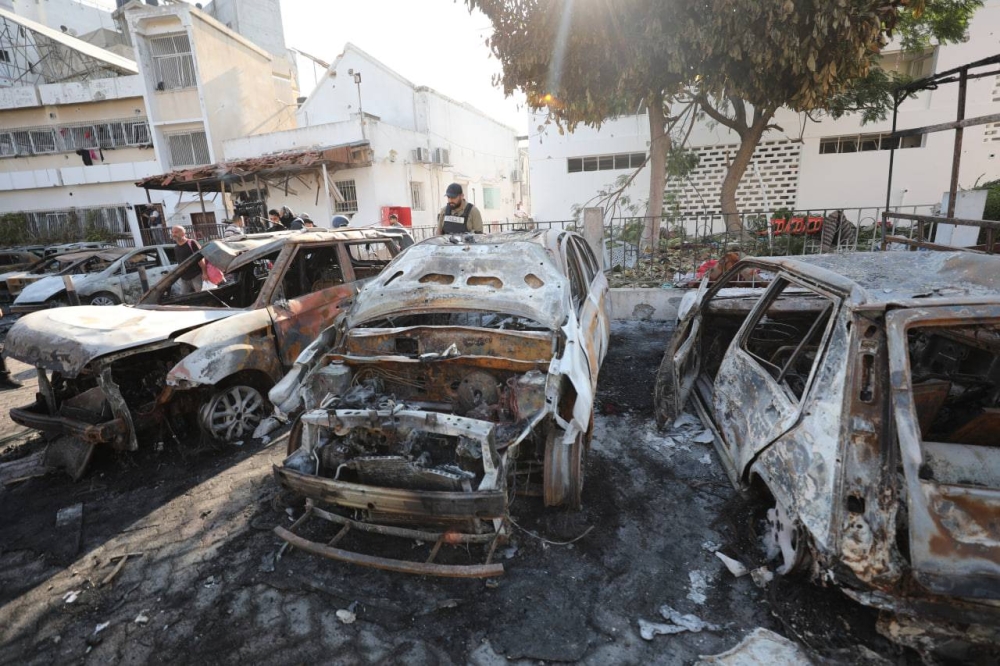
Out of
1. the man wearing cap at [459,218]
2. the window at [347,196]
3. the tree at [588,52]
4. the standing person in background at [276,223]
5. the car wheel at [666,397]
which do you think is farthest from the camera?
the window at [347,196]

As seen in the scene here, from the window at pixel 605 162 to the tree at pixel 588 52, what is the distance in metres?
5.81

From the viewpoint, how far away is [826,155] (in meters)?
13.8

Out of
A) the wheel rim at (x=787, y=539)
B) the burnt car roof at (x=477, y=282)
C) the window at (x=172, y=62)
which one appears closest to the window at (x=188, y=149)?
the window at (x=172, y=62)

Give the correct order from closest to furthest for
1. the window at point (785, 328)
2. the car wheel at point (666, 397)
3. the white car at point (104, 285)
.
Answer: the window at point (785, 328) < the car wheel at point (666, 397) < the white car at point (104, 285)

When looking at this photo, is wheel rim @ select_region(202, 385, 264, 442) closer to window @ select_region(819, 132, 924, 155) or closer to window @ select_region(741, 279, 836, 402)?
window @ select_region(741, 279, 836, 402)

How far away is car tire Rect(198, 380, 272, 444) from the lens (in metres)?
4.22

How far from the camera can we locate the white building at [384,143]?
1641cm

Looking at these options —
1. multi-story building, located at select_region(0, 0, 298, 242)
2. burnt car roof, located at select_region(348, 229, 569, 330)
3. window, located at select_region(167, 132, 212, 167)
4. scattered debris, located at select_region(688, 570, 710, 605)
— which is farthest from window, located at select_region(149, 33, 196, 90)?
scattered debris, located at select_region(688, 570, 710, 605)

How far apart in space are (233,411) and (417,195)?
16.0m

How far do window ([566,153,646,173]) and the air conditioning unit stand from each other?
606 centimetres

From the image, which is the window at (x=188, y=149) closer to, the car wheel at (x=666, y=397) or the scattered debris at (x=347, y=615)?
the car wheel at (x=666, y=397)

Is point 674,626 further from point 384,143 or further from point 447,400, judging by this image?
point 384,143

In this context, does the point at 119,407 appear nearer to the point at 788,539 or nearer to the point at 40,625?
the point at 40,625

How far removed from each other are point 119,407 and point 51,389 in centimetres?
98
